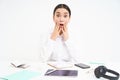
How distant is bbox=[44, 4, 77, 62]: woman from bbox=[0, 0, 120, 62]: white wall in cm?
17

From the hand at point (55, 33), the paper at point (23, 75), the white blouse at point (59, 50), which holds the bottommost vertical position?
the paper at point (23, 75)

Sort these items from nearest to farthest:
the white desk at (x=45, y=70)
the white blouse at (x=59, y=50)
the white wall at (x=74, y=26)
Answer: the white desk at (x=45, y=70) < the white blouse at (x=59, y=50) < the white wall at (x=74, y=26)

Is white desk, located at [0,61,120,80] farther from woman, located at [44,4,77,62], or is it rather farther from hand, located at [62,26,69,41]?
hand, located at [62,26,69,41]

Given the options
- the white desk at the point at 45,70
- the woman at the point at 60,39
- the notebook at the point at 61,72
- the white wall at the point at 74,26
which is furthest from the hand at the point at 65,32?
the notebook at the point at 61,72

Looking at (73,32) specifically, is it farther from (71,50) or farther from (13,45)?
(13,45)

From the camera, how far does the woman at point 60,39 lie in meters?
2.03

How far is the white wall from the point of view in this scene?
7.51ft

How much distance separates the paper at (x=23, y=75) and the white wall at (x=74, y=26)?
99cm

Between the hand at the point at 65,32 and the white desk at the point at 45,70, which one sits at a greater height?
the hand at the point at 65,32

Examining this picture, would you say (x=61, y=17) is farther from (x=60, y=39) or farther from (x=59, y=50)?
(x=59, y=50)

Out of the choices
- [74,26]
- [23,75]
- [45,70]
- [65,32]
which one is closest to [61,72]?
[45,70]

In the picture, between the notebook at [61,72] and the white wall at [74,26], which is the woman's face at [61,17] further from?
the notebook at [61,72]

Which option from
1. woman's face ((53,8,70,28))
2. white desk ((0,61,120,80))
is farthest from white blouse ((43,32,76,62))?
white desk ((0,61,120,80))

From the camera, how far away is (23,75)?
1.26 m
